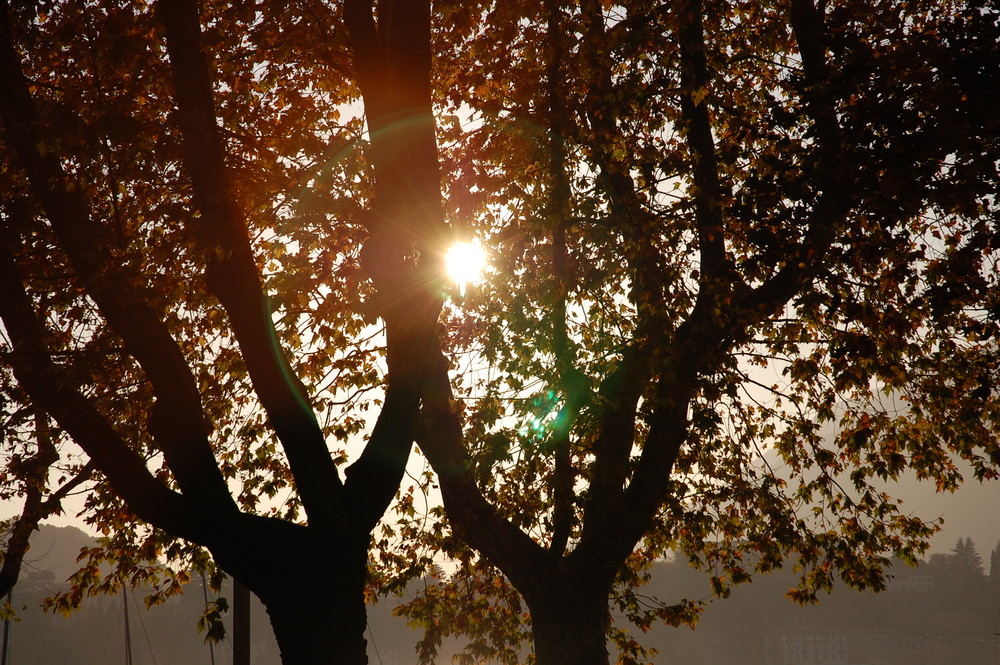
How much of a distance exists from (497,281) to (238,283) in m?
5.99

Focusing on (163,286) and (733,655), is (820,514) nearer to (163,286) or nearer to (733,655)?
(163,286)

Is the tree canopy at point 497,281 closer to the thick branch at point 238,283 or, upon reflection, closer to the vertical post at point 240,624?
the thick branch at point 238,283

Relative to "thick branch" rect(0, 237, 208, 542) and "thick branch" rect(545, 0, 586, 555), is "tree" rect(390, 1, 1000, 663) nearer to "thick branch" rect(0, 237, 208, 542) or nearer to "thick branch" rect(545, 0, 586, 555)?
"thick branch" rect(545, 0, 586, 555)

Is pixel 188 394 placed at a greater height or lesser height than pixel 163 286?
lesser

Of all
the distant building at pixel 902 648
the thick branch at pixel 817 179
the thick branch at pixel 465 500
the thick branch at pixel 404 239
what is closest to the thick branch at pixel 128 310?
the thick branch at pixel 404 239

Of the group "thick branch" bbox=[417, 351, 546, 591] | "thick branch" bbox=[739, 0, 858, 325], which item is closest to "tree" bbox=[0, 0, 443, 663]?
"thick branch" bbox=[417, 351, 546, 591]

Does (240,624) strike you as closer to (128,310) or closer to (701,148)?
(128,310)

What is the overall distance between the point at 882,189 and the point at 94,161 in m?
6.80

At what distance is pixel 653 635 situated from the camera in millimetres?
154375

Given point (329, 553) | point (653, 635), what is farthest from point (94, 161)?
point (653, 635)

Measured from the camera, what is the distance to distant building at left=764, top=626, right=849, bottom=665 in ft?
546

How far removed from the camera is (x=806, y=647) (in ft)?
563

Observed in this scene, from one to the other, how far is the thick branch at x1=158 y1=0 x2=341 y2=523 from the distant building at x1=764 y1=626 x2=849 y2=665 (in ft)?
578

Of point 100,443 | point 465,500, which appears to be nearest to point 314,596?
point 100,443
